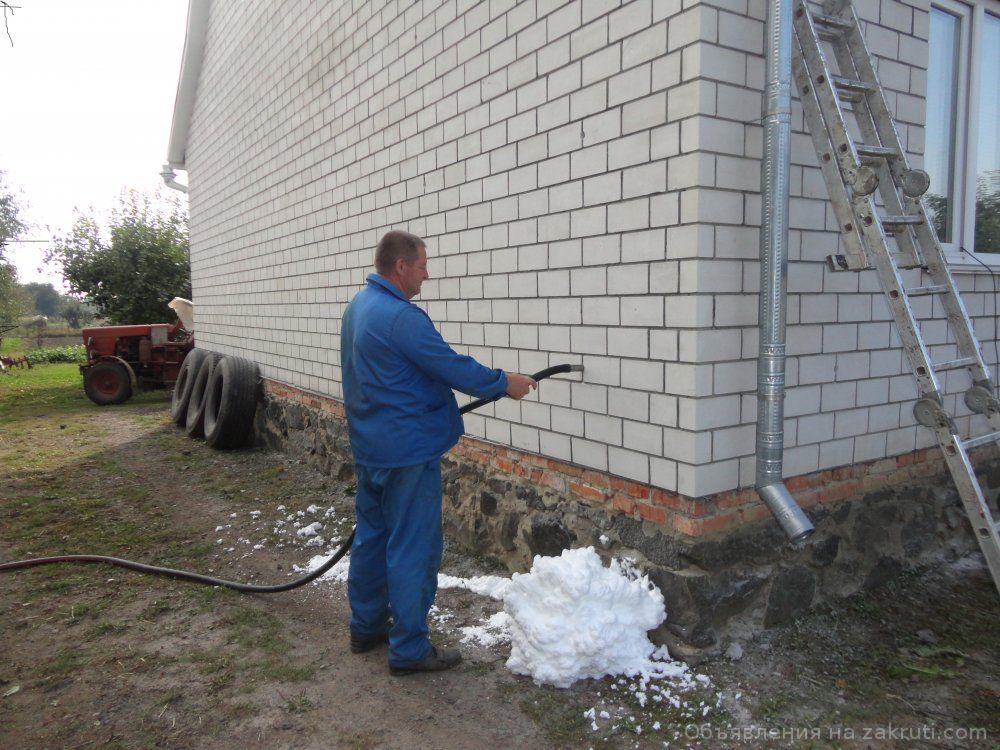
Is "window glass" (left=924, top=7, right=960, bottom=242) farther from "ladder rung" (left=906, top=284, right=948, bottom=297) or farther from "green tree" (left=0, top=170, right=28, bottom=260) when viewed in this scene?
"green tree" (left=0, top=170, right=28, bottom=260)

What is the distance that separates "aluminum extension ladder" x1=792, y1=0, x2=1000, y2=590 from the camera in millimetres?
2943

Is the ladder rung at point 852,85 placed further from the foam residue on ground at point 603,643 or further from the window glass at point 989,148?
the foam residue on ground at point 603,643

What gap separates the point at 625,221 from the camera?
10.7ft

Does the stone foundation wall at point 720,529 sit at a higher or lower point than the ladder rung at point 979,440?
lower

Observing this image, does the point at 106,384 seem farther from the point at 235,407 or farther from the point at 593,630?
the point at 593,630

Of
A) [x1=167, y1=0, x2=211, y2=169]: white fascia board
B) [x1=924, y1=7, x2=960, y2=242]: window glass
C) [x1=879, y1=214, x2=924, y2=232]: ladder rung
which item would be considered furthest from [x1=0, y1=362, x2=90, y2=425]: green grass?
[x1=924, y1=7, x2=960, y2=242]: window glass

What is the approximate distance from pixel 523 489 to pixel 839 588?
1664 millimetres

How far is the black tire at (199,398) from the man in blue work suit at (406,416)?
6237 millimetres

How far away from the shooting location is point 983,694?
114 inches

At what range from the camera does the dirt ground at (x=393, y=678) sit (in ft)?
9.03

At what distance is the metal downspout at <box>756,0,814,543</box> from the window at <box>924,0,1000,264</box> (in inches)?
67.7

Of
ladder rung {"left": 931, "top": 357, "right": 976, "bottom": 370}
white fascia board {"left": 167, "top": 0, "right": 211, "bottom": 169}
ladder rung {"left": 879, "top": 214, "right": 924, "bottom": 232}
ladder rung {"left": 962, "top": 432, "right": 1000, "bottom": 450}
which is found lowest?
ladder rung {"left": 962, "top": 432, "right": 1000, "bottom": 450}

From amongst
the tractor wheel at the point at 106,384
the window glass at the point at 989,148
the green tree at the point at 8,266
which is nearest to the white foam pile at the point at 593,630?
the window glass at the point at 989,148

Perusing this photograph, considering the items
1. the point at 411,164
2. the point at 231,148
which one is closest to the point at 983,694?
the point at 411,164
